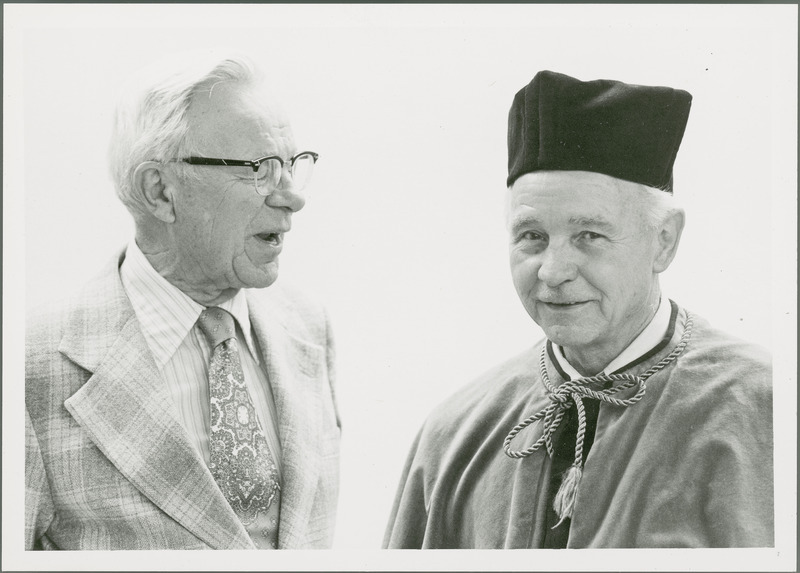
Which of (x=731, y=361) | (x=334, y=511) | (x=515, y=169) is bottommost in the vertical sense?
(x=334, y=511)

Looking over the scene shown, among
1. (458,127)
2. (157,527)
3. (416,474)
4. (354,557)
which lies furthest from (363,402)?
(458,127)

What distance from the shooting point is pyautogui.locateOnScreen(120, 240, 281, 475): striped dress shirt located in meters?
2.43

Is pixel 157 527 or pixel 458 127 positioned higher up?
pixel 458 127

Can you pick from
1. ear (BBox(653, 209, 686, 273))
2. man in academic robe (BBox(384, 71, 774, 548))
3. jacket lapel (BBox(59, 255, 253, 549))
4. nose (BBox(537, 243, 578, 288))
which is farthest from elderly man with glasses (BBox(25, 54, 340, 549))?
ear (BBox(653, 209, 686, 273))

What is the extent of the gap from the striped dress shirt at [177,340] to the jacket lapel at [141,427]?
0.11 feet

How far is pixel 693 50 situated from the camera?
262cm

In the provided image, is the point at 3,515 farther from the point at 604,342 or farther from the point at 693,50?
the point at 693,50

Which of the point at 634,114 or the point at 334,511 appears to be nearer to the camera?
the point at 634,114

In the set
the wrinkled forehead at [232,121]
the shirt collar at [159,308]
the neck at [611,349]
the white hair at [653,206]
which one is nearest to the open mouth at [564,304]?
the neck at [611,349]

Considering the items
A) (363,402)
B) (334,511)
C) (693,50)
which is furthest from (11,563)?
(693,50)

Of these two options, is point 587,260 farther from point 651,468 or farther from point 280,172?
point 280,172

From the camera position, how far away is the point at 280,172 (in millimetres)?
2461

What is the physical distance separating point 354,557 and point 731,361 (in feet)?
3.77

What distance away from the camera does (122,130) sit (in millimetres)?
2477
